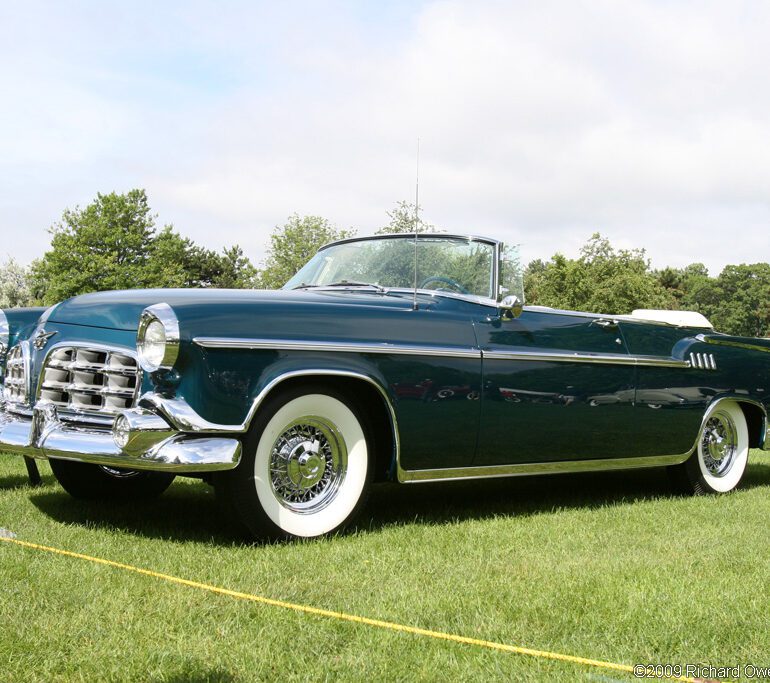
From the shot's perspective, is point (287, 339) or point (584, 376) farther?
point (584, 376)

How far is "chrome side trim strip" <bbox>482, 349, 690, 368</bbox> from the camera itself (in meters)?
5.05

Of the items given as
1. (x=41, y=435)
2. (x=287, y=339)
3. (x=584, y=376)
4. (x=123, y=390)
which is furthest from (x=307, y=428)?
(x=584, y=376)

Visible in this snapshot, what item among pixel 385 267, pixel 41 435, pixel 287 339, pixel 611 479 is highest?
pixel 385 267

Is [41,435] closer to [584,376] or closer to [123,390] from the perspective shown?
[123,390]

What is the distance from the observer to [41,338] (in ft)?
15.0

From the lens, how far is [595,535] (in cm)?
461

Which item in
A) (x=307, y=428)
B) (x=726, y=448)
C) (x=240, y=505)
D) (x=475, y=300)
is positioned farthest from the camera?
(x=726, y=448)

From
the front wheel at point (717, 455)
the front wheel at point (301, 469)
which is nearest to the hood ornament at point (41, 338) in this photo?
the front wheel at point (301, 469)

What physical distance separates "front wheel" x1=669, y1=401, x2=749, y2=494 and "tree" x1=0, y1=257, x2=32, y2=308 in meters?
52.0

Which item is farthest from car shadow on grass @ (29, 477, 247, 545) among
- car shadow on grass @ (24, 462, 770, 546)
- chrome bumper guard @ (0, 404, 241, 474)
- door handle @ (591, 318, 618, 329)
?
door handle @ (591, 318, 618, 329)

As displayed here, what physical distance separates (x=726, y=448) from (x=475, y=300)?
106 inches

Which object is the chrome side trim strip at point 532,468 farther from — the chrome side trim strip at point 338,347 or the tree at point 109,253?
the tree at point 109,253

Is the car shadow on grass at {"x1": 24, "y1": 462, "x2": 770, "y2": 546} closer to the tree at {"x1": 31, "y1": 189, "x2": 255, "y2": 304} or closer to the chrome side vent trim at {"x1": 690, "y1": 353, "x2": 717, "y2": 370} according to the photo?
the chrome side vent trim at {"x1": 690, "y1": 353, "x2": 717, "y2": 370}

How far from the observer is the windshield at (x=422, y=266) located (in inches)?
216
